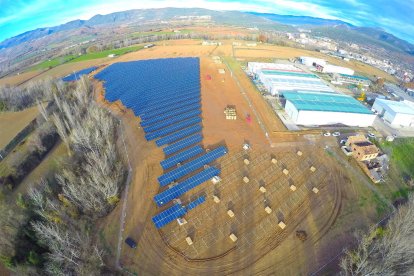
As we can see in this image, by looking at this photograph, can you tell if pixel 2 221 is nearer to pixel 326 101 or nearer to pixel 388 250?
pixel 388 250

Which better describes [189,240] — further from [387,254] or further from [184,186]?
[387,254]

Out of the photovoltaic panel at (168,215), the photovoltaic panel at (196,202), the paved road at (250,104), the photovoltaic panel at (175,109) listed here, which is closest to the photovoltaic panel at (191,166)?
the photovoltaic panel at (168,215)

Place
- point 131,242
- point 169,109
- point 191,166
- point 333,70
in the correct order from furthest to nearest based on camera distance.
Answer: point 333,70, point 169,109, point 191,166, point 131,242

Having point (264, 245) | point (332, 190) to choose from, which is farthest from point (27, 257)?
point (332, 190)

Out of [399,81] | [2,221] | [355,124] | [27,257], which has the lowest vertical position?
[399,81]

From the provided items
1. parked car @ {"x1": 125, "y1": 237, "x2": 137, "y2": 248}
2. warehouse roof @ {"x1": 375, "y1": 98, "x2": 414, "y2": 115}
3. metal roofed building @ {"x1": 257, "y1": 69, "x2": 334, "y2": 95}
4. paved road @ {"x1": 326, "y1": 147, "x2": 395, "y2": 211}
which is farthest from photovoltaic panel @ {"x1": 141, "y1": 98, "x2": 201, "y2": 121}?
warehouse roof @ {"x1": 375, "y1": 98, "x2": 414, "y2": 115}

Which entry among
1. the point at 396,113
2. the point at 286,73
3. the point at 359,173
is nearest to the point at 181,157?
the point at 359,173
